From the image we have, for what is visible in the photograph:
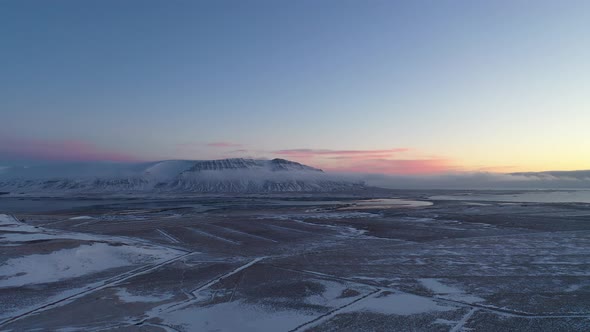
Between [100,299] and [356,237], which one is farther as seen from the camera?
[356,237]

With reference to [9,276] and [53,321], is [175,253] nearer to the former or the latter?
[9,276]

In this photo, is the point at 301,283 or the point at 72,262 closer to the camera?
the point at 301,283

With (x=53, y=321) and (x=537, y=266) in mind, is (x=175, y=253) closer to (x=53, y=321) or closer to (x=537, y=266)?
(x=53, y=321)

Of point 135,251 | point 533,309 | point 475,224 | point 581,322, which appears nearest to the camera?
point 581,322

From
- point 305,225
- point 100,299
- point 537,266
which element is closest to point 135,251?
point 100,299

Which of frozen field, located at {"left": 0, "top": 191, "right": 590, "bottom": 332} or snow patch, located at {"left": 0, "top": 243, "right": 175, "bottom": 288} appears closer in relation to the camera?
frozen field, located at {"left": 0, "top": 191, "right": 590, "bottom": 332}

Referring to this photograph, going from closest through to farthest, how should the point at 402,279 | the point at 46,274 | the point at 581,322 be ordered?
the point at 581,322
the point at 402,279
the point at 46,274

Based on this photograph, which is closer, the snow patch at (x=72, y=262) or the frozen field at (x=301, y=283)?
the frozen field at (x=301, y=283)

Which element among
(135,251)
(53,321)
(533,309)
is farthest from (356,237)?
(53,321)

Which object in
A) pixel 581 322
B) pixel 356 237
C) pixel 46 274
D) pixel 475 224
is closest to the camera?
pixel 581 322

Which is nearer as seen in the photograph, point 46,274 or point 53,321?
point 53,321
